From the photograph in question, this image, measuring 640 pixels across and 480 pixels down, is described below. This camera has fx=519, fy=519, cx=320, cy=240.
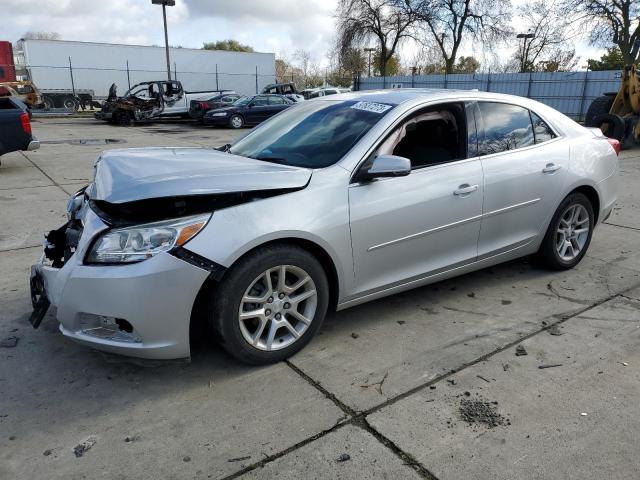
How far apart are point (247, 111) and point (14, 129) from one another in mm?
12387

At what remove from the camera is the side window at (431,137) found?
3.47m

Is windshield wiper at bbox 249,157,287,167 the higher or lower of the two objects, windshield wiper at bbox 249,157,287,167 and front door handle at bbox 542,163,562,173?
the higher

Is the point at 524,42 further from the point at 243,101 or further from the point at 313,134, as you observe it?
the point at 313,134

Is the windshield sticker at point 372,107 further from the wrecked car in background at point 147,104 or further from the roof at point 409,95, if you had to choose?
the wrecked car in background at point 147,104

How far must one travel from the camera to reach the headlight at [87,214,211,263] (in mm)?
2654

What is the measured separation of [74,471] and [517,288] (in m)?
3.42

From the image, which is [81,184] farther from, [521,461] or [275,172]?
[521,461]

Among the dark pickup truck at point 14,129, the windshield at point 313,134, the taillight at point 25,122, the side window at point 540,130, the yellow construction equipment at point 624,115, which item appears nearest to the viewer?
the windshield at point 313,134

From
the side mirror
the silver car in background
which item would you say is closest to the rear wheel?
the silver car in background

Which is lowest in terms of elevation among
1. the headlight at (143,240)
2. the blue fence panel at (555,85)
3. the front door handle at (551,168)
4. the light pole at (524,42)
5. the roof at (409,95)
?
the headlight at (143,240)

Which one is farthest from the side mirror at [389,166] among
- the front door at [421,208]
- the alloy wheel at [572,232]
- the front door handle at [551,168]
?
the alloy wheel at [572,232]

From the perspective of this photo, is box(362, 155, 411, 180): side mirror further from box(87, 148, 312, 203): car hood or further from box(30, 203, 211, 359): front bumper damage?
→ box(30, 203, 211, 359): front bumper damage

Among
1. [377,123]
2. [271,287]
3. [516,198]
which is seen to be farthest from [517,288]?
[271,287]

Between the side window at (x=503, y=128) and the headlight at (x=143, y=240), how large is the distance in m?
2.27
